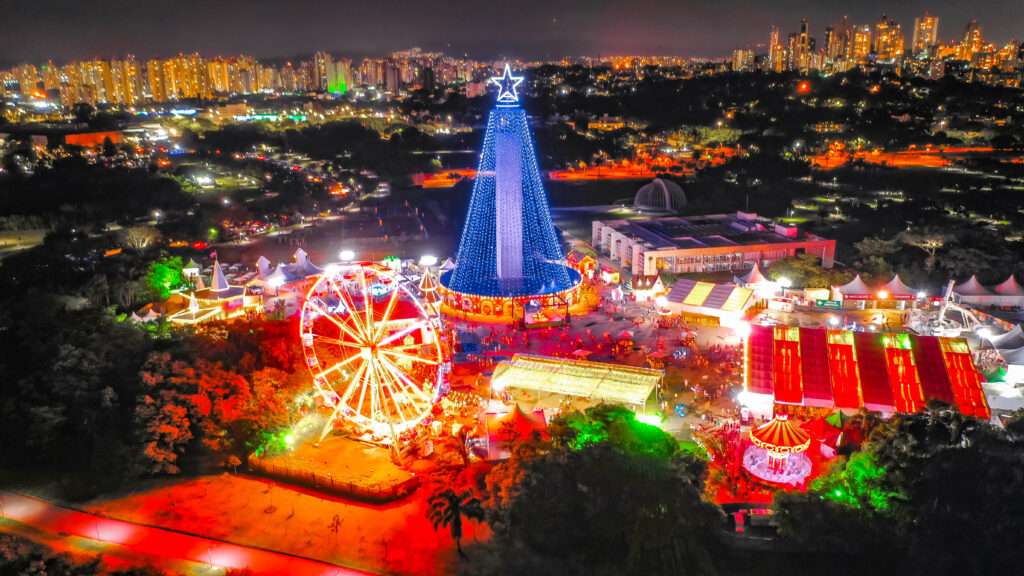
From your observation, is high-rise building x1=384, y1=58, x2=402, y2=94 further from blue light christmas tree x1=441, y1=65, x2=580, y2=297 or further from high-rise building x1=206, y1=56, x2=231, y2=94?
blue light christmas tree x1=441, y1=65, x2=580, y2=297

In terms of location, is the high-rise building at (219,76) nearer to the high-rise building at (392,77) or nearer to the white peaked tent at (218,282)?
the high-rise building at (392,77)

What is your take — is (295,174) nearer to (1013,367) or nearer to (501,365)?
(501,365)

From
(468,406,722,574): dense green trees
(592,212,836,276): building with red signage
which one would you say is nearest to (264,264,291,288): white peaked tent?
(592,212,836,276): building with red signage

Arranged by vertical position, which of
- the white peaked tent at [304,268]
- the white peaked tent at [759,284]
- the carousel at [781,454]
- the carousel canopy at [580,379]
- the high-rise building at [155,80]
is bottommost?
the carousel at [781,454]

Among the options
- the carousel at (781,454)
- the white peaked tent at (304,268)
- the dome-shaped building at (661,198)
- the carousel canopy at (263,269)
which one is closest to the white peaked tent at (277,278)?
the carousel canopy at (263,269)

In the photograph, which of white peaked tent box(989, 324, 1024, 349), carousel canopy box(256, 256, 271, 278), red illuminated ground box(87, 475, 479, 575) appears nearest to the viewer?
red illuminated ground box(87, 475, 479, 575)
